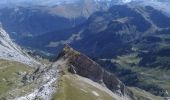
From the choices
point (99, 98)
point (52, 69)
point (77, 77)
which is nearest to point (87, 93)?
point (99, 98)

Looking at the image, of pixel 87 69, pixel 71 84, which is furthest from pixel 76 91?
pixel 87 69

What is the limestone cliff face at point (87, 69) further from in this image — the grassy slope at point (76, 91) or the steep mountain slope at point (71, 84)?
the grassy slope at point (76, 91)

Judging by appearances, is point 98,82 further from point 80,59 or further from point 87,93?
point 87,93

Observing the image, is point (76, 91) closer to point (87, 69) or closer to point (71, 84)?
point (71, 84)

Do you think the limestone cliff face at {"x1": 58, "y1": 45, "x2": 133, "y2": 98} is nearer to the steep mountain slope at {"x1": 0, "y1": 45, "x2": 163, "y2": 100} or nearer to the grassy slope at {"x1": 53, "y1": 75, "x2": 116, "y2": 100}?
the steep mountain slope at {"x1": 0, "y1": 45, "x2": 163, "y2": 100}

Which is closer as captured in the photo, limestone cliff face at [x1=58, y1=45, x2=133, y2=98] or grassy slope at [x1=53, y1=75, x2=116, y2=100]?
grassy slope at [x1=53, y1=75, x2=116, y2=100]

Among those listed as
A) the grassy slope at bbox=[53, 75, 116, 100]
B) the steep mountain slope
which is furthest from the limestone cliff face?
the grassy slope at bbox=[53, 75, 116, 100]

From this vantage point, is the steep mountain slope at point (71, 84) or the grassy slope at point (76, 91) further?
the steep mountain slope at point (71, 84)

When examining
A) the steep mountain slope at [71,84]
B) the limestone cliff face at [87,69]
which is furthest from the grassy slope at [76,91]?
the limestone cliff face at [87,69]

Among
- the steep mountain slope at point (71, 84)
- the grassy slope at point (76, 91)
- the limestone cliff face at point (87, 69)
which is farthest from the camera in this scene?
the limestone cliff face at point (87, 69)
